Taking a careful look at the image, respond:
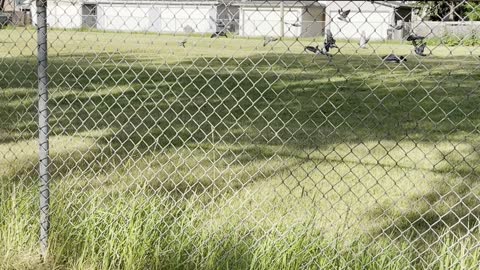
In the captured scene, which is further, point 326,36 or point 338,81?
point 338,81

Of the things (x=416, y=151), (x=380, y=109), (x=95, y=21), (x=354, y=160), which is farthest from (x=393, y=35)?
(x=380, y=109)

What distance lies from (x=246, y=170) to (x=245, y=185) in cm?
55

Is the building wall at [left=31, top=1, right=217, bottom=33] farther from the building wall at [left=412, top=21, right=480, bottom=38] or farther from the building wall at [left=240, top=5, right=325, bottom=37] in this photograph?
the building wall at [left=412, top=21, right=480, bottom=38]

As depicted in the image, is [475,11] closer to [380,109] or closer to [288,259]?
[288,259]

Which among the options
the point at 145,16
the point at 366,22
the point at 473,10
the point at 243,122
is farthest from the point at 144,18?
the point at 243,122

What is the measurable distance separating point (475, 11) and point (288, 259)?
131cm

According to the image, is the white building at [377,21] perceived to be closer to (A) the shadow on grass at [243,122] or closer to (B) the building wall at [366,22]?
(B) the building wall at [366,22]

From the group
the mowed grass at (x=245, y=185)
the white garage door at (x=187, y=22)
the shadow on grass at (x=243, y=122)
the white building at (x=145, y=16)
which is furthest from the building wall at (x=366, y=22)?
the white garage door at (x=187, y=22)

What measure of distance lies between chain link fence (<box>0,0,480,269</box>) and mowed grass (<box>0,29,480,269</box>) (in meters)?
0.01

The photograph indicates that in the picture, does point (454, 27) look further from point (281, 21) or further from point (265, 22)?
point (265, 22)

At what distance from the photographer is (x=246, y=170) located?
19.9 feet

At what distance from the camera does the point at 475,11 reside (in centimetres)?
300

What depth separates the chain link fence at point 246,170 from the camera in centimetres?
352

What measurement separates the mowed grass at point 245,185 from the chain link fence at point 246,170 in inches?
0.6
